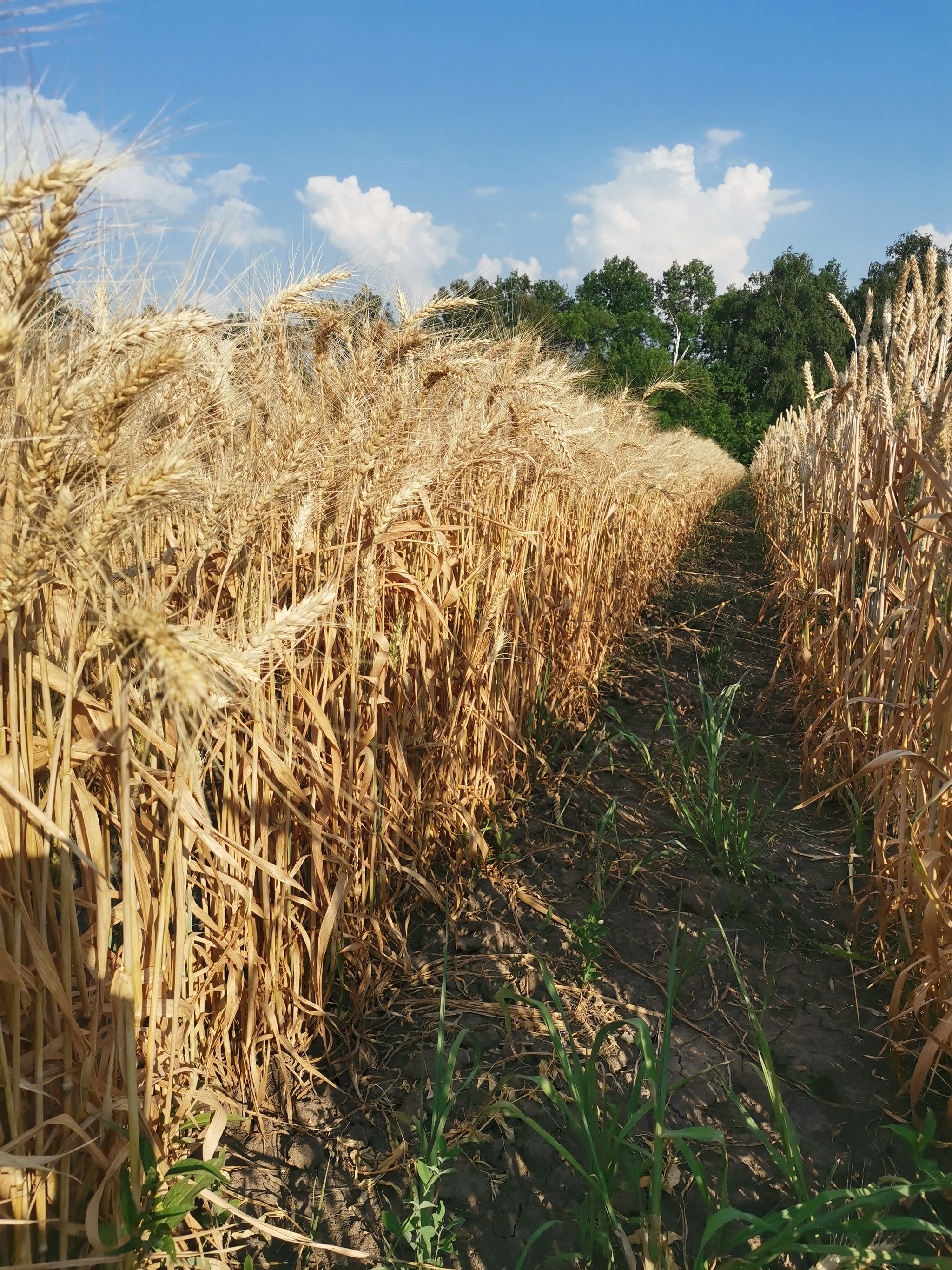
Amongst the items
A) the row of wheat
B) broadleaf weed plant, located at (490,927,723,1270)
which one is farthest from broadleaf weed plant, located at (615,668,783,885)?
broadleaf weed plant, located at (490,927,723,1270)

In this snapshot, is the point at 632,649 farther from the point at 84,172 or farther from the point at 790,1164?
the point at 84,172

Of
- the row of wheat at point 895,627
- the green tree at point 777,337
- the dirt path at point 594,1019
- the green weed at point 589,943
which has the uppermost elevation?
the green tree at point 777,337

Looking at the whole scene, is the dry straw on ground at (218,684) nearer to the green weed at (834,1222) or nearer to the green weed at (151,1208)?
the green weed at (151,1208)

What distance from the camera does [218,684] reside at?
0.90 metres

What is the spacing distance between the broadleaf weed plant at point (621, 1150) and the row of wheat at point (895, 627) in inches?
22.2

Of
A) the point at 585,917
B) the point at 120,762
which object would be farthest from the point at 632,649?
the point at 120,762

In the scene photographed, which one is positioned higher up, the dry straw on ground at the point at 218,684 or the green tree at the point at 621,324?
the green tree at the point at 621,324

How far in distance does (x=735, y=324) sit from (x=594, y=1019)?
54989 mm

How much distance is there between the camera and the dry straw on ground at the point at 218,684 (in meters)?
1.01

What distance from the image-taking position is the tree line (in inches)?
1470

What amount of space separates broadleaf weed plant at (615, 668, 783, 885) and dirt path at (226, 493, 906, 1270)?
0.06 metres

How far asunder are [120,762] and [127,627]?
268 mm

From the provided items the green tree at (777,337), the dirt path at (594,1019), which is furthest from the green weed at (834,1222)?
the green tree at (777,337)

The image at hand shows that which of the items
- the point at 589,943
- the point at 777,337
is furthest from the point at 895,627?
the point at 777,337
